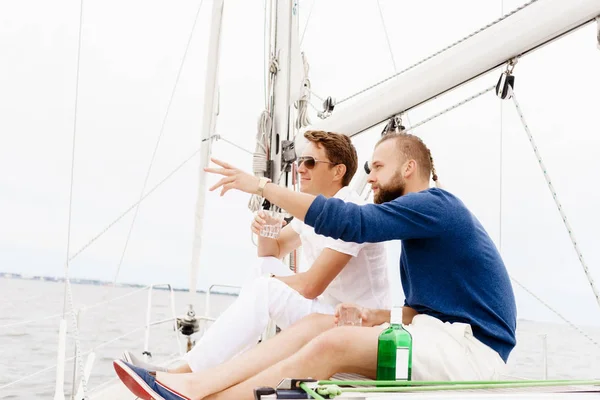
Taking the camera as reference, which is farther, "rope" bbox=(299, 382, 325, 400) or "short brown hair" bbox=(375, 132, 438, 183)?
"short brown hair" bbox=(375, 132, 438, 183)

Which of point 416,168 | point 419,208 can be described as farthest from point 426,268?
point 416,168

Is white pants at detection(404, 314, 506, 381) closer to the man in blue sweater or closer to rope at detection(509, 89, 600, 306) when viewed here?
the man in blue sweater

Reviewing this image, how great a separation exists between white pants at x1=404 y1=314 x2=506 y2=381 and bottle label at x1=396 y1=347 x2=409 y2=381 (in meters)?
0.10

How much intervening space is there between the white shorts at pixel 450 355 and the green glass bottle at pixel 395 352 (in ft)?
0.20

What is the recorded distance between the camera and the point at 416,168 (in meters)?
2.10

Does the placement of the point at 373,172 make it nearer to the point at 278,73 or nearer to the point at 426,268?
the point at 426,268

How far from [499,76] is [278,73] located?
1.77 meters

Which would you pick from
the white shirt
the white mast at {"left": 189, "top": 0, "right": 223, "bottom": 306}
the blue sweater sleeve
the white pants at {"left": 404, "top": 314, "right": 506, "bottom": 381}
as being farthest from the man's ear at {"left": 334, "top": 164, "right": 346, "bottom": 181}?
the white mast at {"left": 189, "top": 0, "right": 223, "bottom": 306}

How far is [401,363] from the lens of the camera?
1601 mm

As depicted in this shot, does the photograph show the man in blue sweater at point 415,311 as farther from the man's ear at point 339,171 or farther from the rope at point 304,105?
the rope at point 304,105

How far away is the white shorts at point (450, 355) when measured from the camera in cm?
170

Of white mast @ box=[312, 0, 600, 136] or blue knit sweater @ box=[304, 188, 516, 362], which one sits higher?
white mast @ box=[312, 0, 600, 136]

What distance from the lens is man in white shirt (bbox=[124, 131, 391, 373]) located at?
215 cm

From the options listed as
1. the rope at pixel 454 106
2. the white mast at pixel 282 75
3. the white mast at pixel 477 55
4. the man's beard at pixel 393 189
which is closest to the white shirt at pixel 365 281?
the man's beard at pixel 393 189
